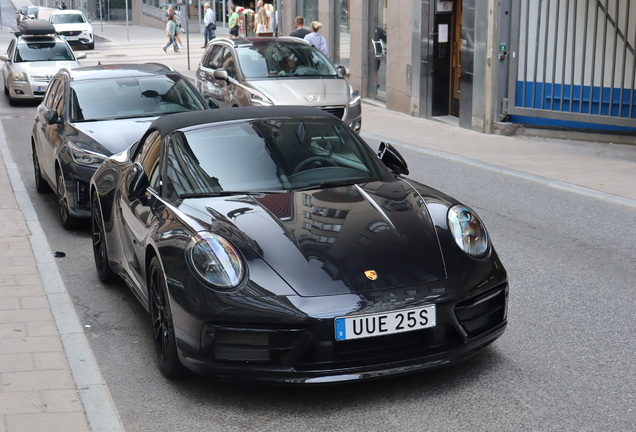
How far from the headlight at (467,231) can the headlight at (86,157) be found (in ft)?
14.9

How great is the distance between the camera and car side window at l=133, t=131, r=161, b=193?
564cm

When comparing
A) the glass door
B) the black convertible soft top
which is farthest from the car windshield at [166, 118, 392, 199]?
the glass door

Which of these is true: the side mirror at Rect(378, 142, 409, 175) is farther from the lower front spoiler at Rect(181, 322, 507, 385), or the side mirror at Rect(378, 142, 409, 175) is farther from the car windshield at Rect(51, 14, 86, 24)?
the car windshield at Rect(51, 14, 86, 24)

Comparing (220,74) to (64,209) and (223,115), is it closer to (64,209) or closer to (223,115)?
(64,209)

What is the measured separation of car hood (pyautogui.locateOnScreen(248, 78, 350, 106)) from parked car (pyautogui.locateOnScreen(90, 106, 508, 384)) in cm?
791

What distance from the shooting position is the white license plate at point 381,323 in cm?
422

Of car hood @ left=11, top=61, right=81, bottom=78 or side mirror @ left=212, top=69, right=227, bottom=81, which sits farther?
car hood @ left=11, top=61, right=81, bottom=78

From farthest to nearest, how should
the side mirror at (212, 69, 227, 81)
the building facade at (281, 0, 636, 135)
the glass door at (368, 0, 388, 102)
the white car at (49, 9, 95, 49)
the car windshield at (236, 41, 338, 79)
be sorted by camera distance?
the white car at (49, 9, 95, 49)
the glass door at (368, 0, 388, 102)
the car windshield at (236, 41, 338, 79)
the side mirror at (212, 69, 227, 81)
the building facade at (281, 0, 636, 135)

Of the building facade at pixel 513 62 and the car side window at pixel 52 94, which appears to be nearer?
the car side window at pixel 52 94

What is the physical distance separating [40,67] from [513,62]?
11.9m

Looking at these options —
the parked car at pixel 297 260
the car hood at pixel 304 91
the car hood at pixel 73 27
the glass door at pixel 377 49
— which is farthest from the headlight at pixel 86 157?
the car hood at pixel 73 27

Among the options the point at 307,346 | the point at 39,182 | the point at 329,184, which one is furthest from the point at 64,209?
the point at 307,346

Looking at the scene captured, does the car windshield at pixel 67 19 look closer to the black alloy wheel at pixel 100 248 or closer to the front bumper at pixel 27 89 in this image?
the front bumper at pixel 27 89

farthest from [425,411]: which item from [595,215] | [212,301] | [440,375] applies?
[595,215]
